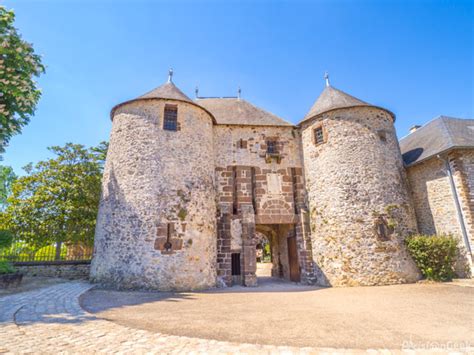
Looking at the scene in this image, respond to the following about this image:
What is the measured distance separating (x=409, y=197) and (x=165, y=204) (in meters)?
10.9

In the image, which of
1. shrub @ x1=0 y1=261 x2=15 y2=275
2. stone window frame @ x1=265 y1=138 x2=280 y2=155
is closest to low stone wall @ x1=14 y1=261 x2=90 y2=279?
shrub @ x1=0 y1=261 x2=15 y2=275

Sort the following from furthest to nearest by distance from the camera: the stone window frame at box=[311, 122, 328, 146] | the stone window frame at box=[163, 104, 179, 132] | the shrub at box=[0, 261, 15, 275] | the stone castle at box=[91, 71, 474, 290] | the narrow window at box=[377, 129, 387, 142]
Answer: the stone window frame at box=[311, 122, 328, 146] → the narrow window at box=[377, 129, 387, 142] → the stone window frame at box=[163, 104, 179, 132] → the stone castle at box=[91, 71, 474, 290] → the shrub at box=[0, 261, 15, 275]

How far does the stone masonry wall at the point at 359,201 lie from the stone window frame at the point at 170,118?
6.62 meters

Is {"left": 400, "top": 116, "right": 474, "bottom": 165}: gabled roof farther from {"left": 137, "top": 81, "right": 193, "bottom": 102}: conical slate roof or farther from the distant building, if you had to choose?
{"left": 137, "top": 81, "right": 193, "bottom": 102}: conical slate roof

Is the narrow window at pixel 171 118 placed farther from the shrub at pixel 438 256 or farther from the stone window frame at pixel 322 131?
the shrub at pixel 438 256

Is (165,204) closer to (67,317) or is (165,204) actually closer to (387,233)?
(67,317)

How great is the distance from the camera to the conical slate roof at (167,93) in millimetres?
11539

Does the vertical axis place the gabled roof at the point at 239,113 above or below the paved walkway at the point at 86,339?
above

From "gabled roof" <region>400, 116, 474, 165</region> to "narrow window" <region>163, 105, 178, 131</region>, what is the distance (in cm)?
1120

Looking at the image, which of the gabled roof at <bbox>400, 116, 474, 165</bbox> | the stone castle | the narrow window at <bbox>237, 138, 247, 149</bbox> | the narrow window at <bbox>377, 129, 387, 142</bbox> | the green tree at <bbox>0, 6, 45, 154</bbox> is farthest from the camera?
the narrow window at <bbox>237, 138, 247, 149</bbox>

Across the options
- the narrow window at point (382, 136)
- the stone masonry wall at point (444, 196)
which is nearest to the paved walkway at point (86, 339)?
the stone masonry wall at point (444, 196)

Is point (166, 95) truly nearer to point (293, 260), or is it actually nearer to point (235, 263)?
point (235, 263)

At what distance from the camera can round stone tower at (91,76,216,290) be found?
9.59m

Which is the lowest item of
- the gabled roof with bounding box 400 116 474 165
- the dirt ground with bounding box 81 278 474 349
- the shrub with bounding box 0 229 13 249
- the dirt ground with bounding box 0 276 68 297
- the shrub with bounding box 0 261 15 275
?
the dirt ground with bounding box 81 278 474 349
